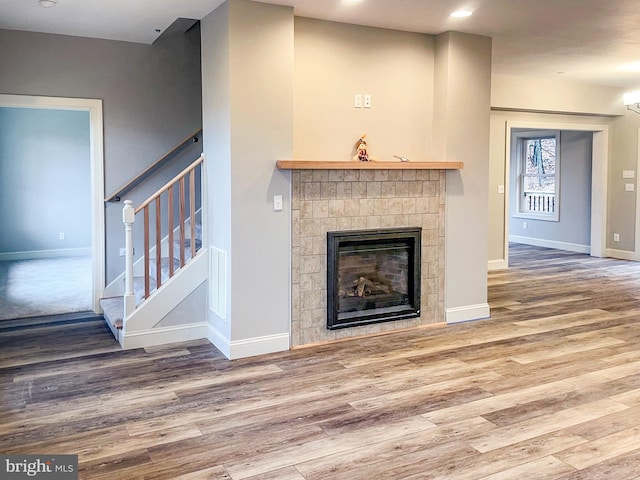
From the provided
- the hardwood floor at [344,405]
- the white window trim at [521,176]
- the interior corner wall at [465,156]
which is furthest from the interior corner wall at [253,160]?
the white window trim at [521,176]

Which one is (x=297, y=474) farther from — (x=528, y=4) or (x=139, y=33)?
(x=139, y=33)

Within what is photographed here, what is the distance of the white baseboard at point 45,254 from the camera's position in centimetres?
862

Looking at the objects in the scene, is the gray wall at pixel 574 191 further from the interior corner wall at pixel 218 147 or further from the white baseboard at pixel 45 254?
the white baseboard at pixel 45 254

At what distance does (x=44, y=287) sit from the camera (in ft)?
21.3

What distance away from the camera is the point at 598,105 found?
841 cm

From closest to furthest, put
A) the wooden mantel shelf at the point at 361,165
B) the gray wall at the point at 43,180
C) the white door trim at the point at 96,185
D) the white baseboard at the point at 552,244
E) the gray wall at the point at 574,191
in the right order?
the wooden mantel shelf at the point at 361,165, the white door trim at the point at 96,185, the gray wall at the point at 43,180, the gray wall at the point at 574,191, the white baseboard at the point at 552,244

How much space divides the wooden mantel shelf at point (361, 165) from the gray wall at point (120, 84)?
6.34 ft

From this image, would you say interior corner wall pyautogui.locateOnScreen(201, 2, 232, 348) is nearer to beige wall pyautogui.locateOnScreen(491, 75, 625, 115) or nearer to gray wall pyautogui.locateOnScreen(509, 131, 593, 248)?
beige wall pyautogui.locateOnScreen(491, 75, 625, 115)

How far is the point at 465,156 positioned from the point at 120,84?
10.7 feet

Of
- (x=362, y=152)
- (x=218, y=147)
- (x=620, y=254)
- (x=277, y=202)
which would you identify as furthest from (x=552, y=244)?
(x=218, y=147)

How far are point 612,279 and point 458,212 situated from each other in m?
3.36

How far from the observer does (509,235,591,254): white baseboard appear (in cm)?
945

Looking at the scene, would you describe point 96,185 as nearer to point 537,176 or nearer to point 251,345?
point 251,345

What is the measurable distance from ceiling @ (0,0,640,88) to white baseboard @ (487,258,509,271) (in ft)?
10.2
